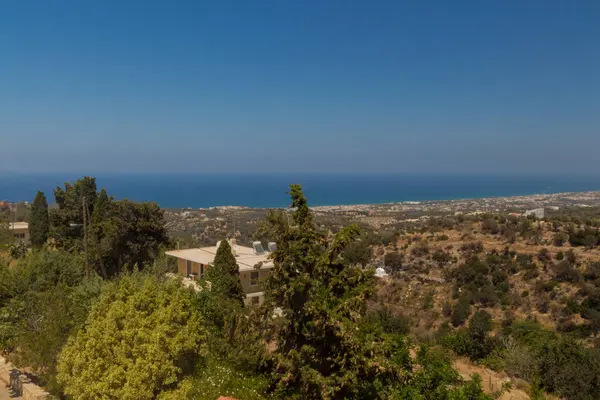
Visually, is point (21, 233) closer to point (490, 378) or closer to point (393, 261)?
point (393, 261)

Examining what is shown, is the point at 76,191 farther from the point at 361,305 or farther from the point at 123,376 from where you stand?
the point at 361,305

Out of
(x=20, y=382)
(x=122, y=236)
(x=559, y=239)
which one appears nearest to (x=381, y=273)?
(x=559, y=239)

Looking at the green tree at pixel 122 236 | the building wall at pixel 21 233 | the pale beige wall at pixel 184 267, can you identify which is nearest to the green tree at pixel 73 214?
the green tree at pixel 122 236

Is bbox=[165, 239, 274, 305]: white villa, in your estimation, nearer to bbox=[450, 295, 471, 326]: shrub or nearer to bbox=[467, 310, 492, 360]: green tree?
bbox=[450, 295, 471, 326]: shrub

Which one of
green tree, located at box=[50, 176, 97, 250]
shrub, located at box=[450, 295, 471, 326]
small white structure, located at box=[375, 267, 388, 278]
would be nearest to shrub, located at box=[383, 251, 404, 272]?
small white structure, located at box=[375, 267, 388, 278]

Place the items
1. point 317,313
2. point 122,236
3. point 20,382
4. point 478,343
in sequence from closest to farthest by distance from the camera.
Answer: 1. point 317,313
2. point 20,382
3. point 478,343
4. point 122,236

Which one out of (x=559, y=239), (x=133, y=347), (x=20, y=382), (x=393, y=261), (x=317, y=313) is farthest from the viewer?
(x=393, y=261)
